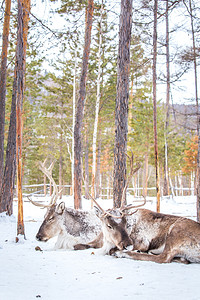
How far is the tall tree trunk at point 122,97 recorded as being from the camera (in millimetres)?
6594

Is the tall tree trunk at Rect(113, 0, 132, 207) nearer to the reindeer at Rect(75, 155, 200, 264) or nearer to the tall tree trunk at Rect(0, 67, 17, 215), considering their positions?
the reindeer at Rect(75, 155, 200, 264)

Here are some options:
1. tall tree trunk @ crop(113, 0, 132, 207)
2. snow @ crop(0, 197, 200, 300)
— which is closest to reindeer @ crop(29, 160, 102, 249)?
snow @ crop(0, 197, 200, 300)

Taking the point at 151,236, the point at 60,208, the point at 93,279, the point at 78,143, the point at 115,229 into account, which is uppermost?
the point at 78,143

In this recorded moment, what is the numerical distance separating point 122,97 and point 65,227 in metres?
3.36

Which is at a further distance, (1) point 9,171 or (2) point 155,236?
(1) point 9,171

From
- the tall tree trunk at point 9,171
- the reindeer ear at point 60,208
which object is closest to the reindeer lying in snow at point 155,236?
the reindeer ear at point 60,208

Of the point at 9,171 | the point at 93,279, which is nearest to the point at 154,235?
the point at 93,279

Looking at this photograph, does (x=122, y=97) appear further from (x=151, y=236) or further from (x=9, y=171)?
(x=9, y=171)

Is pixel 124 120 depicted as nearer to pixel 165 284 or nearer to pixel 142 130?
pixel 165 284

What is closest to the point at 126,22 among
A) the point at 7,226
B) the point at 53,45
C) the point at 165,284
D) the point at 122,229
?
the point at 53,45

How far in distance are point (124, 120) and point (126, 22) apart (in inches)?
96.5

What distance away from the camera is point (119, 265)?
359 centimetres

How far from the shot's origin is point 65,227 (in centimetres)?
551

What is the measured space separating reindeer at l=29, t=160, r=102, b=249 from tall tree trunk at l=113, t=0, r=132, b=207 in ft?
4.12
